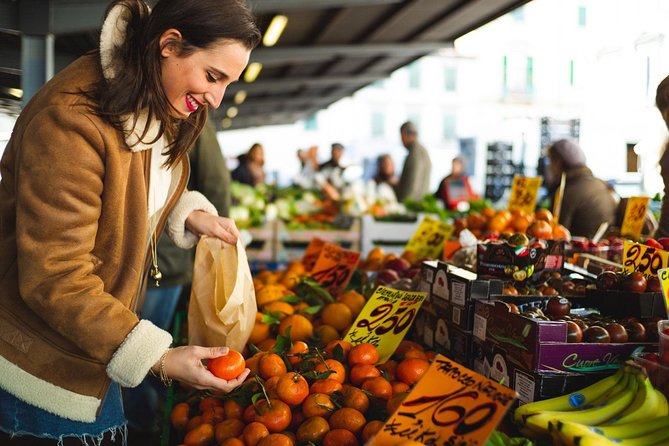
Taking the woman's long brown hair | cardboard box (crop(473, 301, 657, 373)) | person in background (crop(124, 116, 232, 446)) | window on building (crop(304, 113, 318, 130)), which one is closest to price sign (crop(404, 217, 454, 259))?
person in background (crop(124, 116, 232, 446))

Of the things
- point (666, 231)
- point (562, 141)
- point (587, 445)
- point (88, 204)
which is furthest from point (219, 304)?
point (562, 141)

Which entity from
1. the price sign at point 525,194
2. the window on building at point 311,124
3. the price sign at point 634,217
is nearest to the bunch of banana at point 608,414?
the price sign at point 634,217

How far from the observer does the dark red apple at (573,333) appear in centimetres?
151

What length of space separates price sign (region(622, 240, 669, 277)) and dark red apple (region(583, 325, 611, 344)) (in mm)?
410

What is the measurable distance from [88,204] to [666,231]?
2.34m

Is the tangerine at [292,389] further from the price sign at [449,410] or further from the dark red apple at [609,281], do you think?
the dark red apple at [609,281]

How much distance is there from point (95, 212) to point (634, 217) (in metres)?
2.77

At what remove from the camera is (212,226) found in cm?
204

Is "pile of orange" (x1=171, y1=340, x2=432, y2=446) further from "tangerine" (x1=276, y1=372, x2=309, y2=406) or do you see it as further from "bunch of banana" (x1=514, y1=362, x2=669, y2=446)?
"bunch of banana" (x1=514, y1=362, x2=669, y2=446)

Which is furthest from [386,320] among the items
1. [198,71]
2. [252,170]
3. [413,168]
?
[252,170]

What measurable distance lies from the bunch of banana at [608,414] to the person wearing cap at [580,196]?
3.26m

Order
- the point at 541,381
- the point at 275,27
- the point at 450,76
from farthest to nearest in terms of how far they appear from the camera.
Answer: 1. the point at 450,76
2. the point at 275,27
3. the point at 541,381

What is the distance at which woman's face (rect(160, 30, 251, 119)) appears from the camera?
1450 mm

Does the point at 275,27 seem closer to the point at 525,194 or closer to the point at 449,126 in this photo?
the point at 525,194
